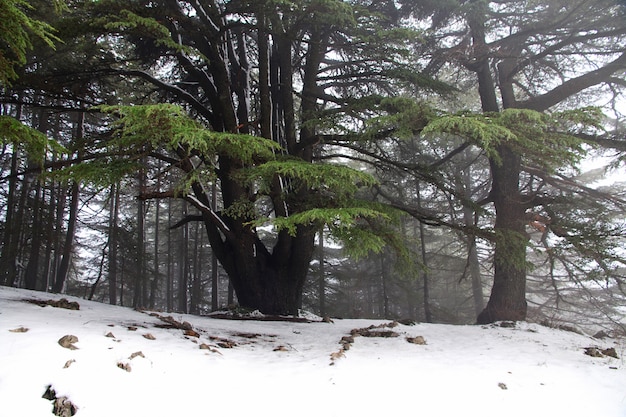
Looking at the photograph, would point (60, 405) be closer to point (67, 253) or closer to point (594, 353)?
point (594, 353)

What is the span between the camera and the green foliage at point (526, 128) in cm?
517

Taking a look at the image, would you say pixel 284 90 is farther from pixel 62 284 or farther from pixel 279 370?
pixel 62 284

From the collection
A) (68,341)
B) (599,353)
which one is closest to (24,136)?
(68,341)

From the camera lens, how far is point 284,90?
9289mm

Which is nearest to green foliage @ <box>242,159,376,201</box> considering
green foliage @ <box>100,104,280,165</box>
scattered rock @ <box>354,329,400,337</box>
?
green foliage @ <box>100,104,280,165</box>

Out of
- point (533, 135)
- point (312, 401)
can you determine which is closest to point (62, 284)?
point (312, 401)

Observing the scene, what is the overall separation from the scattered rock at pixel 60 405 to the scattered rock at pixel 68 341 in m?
0.76

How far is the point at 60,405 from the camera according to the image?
2.68m

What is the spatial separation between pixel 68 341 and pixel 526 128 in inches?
251

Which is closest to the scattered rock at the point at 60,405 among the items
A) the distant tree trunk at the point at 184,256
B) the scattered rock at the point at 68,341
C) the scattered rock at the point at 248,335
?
the scattered rock at the point at 68,341

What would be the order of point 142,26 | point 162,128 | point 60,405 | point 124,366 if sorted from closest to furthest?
point 60,405
point 124,366
point 162,128
point 142,26

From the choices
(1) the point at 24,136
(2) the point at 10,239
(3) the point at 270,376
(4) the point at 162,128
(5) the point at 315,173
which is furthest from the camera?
(2) the point at 10,239

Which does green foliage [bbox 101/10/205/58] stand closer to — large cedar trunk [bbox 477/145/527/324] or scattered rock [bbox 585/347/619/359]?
large cedar trunk [bbox 477/145/527/324]

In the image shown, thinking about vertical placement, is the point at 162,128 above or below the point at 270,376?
above
